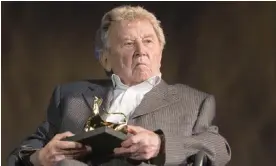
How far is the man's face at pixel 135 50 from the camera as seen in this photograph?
1.81 metres

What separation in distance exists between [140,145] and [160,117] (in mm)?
208

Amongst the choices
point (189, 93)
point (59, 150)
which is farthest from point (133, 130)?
point (189, 93)

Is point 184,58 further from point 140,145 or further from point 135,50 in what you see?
point 140,145

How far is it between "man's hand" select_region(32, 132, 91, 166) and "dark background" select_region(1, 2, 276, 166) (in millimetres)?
706

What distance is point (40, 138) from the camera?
5.99 ft

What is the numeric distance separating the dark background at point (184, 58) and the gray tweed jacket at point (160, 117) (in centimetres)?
44

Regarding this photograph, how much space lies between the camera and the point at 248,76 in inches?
88.1

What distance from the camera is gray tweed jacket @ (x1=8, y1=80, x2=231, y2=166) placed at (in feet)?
5.47

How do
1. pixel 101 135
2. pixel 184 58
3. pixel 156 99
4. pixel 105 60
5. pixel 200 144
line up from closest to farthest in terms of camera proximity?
pixel 101 135
pixel 200 144
pixel 156 99
pixel 105 60
pixel 184 58

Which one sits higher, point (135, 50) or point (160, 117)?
point (135, 50)

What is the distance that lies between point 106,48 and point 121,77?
87 millimetres

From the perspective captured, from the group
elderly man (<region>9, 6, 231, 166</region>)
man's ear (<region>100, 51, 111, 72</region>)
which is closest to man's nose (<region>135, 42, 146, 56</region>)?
elderly man (<region>9, 6, 231, 166</region>)

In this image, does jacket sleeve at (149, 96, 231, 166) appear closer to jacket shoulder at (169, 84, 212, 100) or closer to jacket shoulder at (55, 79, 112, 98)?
jacket shoulder at (169, 84, 212, 100)

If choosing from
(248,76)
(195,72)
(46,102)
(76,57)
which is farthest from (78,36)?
(248,76)
